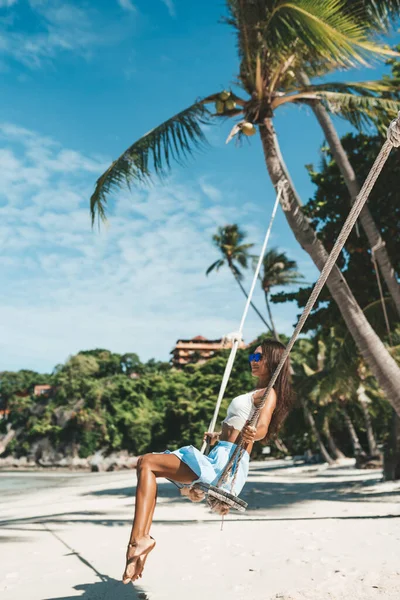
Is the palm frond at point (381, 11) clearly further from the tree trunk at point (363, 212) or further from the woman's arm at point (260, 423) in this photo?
the woman's arm at point (260, 423)

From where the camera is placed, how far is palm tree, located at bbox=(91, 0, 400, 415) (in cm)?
608

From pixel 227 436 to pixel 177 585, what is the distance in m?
1.37

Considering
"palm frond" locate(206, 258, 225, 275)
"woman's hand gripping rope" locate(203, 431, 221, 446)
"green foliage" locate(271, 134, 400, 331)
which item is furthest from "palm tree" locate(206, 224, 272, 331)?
"woman's hand gripping rope" locate(203, 431, 221, 446)

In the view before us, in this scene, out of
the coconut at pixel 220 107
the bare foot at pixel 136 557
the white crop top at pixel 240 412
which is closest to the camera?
the bare foot at pixel 136 557

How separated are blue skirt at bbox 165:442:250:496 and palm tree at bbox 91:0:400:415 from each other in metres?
3.87

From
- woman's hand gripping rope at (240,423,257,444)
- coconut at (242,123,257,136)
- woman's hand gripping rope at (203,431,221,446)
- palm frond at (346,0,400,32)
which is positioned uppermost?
palm frond at (346,0,400,32)

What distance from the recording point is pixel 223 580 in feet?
12.5

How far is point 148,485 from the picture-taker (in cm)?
284

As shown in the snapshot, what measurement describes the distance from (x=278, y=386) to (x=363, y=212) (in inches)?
193

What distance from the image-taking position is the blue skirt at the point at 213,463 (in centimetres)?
288

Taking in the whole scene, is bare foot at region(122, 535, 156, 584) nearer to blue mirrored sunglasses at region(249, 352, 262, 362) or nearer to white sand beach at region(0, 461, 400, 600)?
white sand beach at region(0, 461, 400, 600)

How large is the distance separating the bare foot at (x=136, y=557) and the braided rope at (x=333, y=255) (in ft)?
1.54

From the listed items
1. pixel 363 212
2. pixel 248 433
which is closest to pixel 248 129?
pixel 363 212

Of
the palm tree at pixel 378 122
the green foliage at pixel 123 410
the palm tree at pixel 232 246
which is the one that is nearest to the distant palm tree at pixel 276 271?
the palm tree at pixel 232 246
